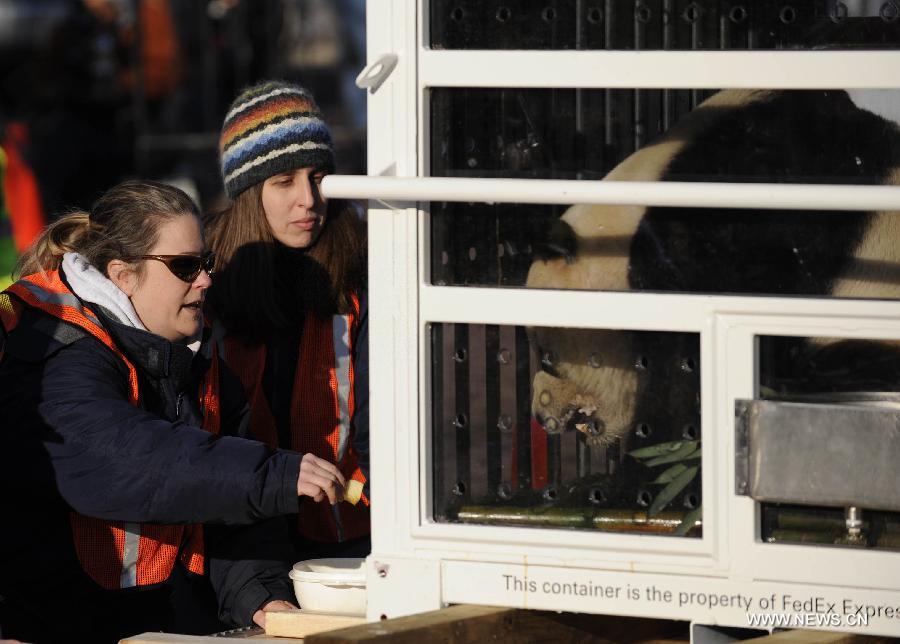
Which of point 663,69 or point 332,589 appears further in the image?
point 332,589

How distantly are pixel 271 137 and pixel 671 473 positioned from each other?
5.02 feet

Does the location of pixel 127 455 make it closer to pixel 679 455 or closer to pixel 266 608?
pixel 266 608

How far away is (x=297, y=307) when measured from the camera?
3248 mm

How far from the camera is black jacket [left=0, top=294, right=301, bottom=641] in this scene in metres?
2.53

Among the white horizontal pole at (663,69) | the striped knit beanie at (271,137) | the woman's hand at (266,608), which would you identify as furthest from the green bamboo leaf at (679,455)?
the striped knit beanie at (271,137)

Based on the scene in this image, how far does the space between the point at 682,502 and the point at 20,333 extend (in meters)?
1.25

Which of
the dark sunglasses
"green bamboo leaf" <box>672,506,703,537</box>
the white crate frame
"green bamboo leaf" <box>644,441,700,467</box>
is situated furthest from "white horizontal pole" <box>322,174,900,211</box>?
the dark sunglasses

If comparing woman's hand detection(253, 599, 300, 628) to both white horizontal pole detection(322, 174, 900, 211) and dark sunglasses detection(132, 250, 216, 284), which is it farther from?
white horizontal pole detection(322, 174, 900, 211)

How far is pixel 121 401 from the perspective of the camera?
2.60 metres

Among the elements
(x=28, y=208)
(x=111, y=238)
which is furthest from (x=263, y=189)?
(x=28, y=208)

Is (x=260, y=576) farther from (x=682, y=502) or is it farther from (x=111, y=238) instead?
(x=682, y=502)

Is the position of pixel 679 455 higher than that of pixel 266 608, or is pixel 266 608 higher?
pixel 679 455

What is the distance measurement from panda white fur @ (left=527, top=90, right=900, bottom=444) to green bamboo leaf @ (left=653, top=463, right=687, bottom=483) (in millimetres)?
49

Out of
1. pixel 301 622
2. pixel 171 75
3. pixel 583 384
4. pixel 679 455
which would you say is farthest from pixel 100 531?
pixel 171 75
